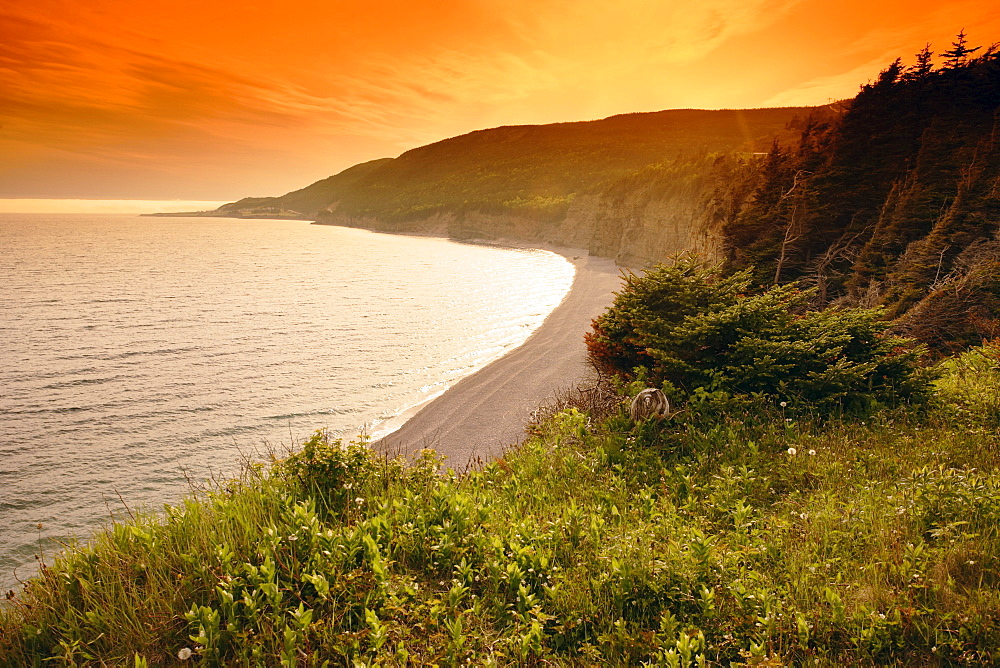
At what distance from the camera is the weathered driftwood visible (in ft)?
30.4

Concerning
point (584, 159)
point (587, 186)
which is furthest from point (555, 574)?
point (584, 159)

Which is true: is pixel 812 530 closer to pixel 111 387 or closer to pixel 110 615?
pixel 110 615

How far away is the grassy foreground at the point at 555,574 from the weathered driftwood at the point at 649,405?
2.05 m

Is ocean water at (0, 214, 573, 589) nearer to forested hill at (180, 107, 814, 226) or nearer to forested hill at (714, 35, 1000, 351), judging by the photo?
forested hill at (714, 35, 1000, 351)

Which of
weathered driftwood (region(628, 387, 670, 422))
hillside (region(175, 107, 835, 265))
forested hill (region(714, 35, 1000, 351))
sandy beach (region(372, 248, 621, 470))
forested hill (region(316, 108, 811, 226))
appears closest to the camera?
weathered driftwood (region(628, 387, 670, 422))

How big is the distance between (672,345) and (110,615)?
10.1 meters

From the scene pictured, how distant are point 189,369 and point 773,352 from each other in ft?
78.5

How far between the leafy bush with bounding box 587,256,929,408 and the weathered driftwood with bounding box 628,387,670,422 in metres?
0.58

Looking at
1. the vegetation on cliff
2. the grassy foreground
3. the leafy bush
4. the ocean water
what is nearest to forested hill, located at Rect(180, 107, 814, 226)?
the ocean water

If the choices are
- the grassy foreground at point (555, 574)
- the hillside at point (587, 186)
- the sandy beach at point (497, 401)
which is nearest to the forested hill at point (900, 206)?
the sandy beach at point (497, 401)

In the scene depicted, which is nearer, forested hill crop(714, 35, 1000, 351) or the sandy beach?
forested hill crop(714, 35, 1000, 351)

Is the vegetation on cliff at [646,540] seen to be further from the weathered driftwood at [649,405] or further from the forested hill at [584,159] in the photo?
the forested hill at [584,159]

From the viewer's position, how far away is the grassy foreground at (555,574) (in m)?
4.09

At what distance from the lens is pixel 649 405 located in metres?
9.39
